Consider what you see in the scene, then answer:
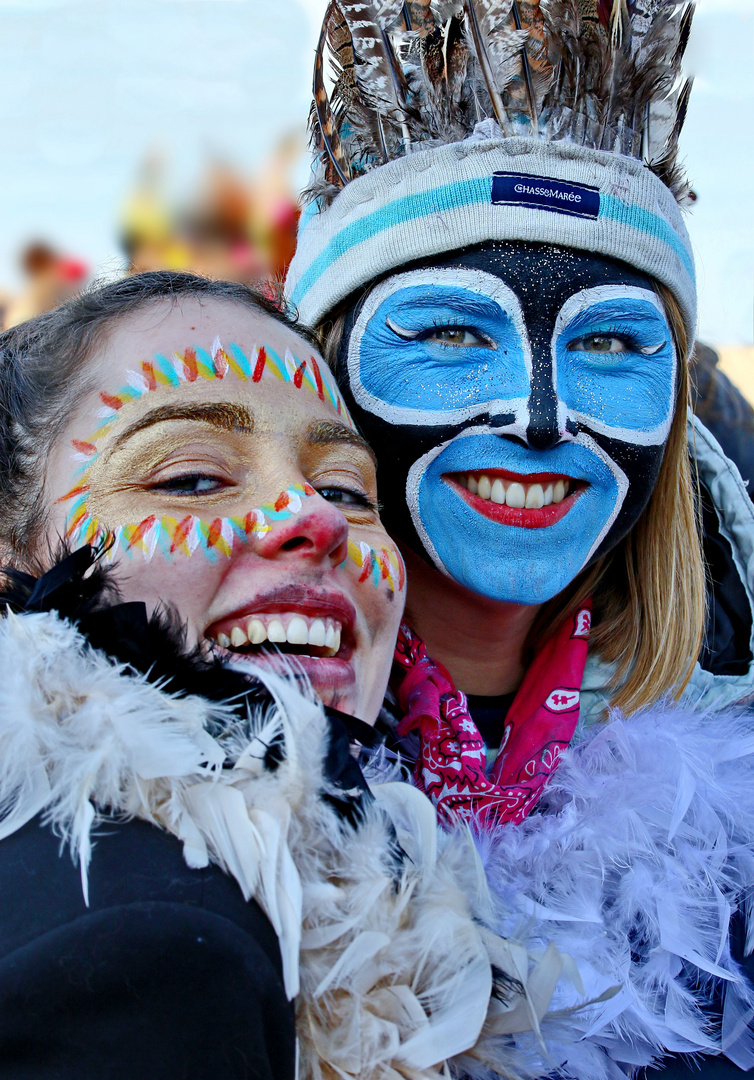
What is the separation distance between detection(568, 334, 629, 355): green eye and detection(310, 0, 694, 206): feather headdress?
42 centimetres

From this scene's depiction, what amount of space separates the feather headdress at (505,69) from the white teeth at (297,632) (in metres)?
1.18

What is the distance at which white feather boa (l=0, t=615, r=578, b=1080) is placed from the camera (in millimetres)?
897

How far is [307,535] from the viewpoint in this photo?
1311 millimetres

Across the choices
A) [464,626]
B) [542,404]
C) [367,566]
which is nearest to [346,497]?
[367,566]

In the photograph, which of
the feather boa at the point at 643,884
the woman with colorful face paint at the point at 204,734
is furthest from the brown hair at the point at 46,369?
the feather boa at the point at 643,884

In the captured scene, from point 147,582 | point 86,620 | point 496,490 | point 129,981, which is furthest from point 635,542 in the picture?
point 129,981

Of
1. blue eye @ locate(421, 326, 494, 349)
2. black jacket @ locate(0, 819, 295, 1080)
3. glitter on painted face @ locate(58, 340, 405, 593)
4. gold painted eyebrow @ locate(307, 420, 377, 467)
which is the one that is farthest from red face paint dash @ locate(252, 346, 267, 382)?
black jacket @ locate(0, 819, 295, 1080)

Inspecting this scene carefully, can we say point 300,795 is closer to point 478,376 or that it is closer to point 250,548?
point 250,548

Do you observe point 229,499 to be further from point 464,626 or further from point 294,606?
point 464,626

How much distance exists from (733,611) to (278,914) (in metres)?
1.75

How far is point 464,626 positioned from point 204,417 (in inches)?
35.8

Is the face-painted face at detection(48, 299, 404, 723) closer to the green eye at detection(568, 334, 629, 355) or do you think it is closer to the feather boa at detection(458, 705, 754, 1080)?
the feather boa at detection(458, 705, 754, 1080)

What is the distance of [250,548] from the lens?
4.30 feet

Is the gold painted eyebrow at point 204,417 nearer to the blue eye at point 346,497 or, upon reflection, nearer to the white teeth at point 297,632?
the blue eye at point 346,497
